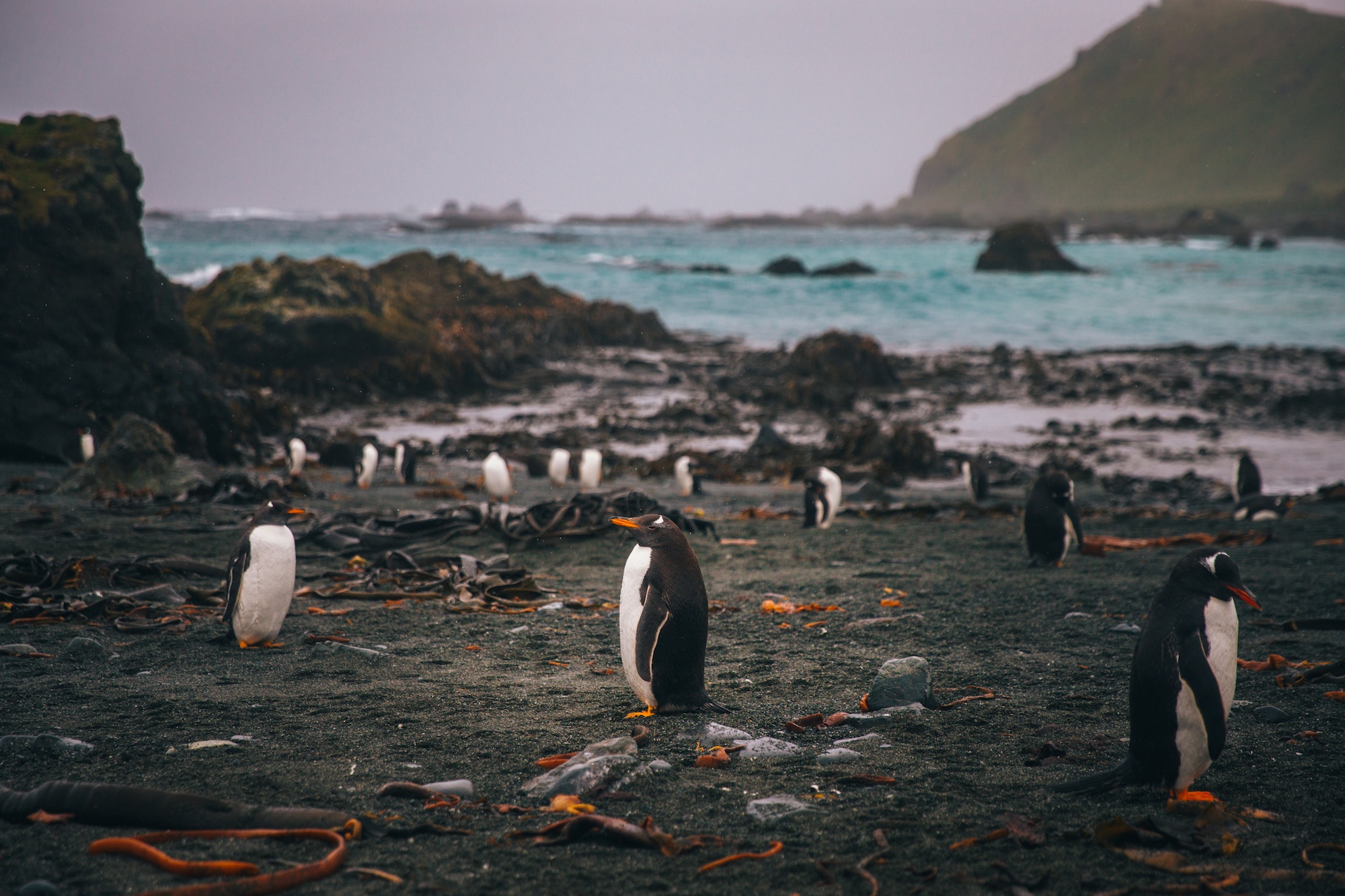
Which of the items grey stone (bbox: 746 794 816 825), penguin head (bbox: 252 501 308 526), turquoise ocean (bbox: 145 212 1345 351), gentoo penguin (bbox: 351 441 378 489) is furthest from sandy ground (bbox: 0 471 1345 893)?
turquoise ocean (bbox: 145 212 1345 351)

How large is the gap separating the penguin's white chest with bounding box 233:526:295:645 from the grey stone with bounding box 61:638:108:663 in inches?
22.7

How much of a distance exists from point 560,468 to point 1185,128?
120531 mm

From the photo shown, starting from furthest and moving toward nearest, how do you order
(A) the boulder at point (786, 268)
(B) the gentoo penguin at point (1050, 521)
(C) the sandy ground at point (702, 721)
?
(A) the boulder at point (786, 268) → (B) the gentoo penguin at point (1050, 521) → (C) the sandy ground at point (702, 721)

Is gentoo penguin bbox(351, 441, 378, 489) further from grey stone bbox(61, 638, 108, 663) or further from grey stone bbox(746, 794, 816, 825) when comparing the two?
grey stone bbox(746, 794, 816, 825)

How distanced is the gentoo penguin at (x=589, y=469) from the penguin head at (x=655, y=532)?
7.19 metres

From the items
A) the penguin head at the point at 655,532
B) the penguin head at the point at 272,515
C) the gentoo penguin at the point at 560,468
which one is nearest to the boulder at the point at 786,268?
the gentoo penguin at the point at 560,468

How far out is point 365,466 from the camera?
10578 millimetres

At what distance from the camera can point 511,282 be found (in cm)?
2586

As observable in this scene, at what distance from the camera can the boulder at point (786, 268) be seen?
43331 mm

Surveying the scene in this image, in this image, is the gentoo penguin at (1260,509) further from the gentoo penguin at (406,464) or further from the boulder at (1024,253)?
the boulder at (1024,253)

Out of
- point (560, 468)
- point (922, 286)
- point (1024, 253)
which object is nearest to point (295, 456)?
point (560, 468)

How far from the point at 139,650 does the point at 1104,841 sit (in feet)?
13.9

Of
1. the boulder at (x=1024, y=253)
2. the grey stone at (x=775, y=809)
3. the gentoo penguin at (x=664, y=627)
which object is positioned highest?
the boulder at (x=1024, y=253)

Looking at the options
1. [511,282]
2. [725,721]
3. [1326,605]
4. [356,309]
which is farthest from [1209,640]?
[511,282]
